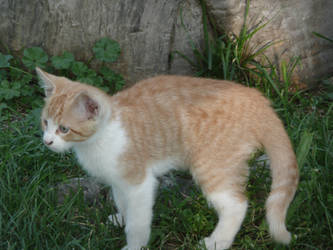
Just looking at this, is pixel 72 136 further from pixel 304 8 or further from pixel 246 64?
pixel 304 8

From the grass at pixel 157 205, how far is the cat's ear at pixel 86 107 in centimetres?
80

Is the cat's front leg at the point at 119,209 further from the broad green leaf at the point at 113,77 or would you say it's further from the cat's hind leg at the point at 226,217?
the broad green leaf at the point at 113,77

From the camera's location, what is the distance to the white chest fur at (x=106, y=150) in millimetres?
2984

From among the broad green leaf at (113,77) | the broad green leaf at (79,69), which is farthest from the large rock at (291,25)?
the broad green leaf at (79,69)

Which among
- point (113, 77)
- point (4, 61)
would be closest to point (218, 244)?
point (113, 77)

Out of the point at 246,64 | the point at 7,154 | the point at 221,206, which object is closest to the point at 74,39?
the point at 7,154

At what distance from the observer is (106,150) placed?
2.98 metres

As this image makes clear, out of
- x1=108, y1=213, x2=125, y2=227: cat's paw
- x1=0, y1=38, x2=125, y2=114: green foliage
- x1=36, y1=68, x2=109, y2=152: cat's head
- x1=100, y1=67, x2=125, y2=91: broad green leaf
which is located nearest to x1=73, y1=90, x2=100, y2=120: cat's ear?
x1=36, y1=68, x2=109, y2=152: cat's head

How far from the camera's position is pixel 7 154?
3688 millimetres

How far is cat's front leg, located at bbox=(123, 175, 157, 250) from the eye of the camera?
304cm

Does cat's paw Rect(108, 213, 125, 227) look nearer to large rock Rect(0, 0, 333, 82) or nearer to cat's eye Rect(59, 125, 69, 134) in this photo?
cat's eye Rect(59, 125, 69, 134)

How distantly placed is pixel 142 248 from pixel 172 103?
1.10 metres

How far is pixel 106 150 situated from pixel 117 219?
2.31ft

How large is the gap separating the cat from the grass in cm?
19
